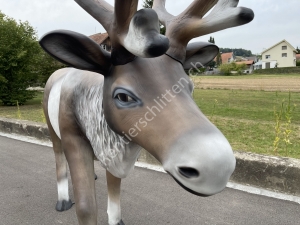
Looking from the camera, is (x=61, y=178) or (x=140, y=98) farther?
(x=61, y=178)

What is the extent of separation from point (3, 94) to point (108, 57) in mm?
12134

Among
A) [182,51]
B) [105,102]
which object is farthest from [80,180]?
[182,51]

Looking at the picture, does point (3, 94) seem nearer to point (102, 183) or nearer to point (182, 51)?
point (102, 183)

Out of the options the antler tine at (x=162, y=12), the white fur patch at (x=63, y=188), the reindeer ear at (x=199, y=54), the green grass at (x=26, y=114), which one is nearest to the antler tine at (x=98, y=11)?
the antler tine at (x=162, y=12)

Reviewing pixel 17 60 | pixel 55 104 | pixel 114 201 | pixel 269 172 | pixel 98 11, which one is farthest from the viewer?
pixel 17 60

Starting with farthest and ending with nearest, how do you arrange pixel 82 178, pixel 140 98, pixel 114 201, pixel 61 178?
pixel 61 178, pixel 114 201, pixel 82 178, pixel 140 98

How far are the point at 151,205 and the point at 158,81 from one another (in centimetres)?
195

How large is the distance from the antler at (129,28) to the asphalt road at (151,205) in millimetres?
1862

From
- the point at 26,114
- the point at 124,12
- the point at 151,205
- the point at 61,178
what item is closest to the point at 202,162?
the point at 124,12

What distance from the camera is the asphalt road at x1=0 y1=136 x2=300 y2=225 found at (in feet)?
8.42

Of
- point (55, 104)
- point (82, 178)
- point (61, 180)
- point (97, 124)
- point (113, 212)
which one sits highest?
point (55, 104)

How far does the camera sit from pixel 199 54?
172 centimetres

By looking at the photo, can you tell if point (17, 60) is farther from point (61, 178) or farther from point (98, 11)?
point (98, 11)

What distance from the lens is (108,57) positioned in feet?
4.79
